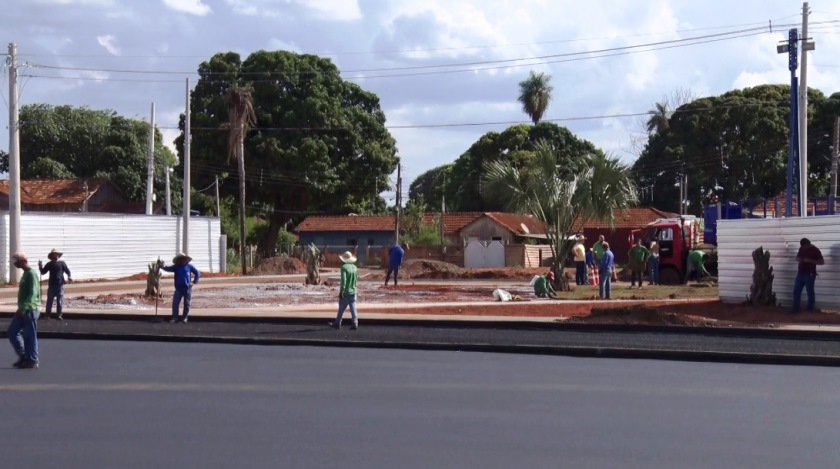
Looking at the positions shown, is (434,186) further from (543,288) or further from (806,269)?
(806,269)

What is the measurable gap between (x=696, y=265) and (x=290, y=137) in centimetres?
2977

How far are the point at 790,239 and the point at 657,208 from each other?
4598 cm

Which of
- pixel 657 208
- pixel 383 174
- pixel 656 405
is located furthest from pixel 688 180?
pixel 656 405

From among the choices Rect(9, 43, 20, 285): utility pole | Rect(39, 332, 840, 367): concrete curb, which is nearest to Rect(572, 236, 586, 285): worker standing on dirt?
Rect(39, 332, 840, 367): concrete curb

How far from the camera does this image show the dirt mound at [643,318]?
18750 mm

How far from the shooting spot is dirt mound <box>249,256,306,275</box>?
47688 mm

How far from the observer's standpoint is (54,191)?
55250 millimetres

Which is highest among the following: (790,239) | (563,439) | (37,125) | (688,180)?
(37,125)

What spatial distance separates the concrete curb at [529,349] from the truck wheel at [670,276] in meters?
20.2

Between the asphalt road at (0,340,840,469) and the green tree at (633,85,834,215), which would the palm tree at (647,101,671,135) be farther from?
the asphalt road at (0,340,840,469)

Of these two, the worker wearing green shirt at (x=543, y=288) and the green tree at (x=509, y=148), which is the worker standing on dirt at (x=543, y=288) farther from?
the green tree at (x=509, y=148)

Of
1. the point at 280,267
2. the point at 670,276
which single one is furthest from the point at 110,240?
the point at 670,276

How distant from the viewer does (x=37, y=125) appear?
6906cm

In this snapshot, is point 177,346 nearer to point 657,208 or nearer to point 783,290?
point 783,290
